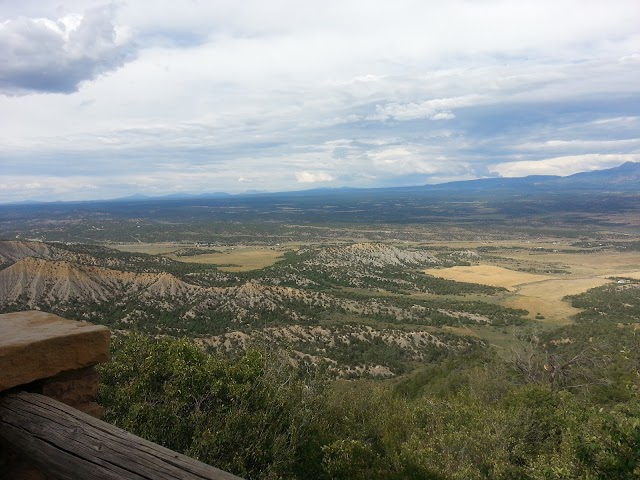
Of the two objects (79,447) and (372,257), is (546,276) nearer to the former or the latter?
(372,257)

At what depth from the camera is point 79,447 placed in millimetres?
2365

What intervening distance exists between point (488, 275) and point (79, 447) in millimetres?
108325

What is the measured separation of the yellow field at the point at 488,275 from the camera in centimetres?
9568

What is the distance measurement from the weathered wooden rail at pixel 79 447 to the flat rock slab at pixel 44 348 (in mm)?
164

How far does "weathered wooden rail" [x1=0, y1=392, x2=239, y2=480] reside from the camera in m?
2.14

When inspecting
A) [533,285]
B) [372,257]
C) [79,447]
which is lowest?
[533,285]

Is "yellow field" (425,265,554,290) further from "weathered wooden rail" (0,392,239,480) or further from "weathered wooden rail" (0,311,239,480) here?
"weathered wooden rail" (0,392,239,480)

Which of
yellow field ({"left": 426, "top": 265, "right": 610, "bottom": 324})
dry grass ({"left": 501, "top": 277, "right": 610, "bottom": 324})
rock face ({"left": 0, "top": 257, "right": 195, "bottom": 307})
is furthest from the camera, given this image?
yellow field ({"left": 426, "top": 265, "right": 610, "bottom": 324})

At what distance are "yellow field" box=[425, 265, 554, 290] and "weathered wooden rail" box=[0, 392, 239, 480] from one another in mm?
95730

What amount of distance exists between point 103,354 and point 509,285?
9829 centimetres

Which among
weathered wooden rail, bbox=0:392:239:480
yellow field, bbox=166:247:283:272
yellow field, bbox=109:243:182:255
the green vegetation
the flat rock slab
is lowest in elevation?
yellow field, bbox=166:247:283:272

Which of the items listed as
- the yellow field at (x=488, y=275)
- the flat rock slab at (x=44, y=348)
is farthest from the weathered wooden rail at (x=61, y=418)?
the yellow field at (x=488, y=275)

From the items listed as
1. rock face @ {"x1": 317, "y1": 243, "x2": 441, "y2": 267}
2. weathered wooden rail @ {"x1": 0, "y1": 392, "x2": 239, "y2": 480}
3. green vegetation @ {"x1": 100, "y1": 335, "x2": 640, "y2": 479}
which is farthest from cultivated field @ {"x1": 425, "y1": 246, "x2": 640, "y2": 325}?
weathered wooden rail @ {"x1": 0, "y1": 392, "x2": 239, "y2": 480}

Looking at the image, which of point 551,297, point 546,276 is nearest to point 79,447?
point 551,297
